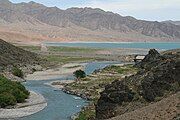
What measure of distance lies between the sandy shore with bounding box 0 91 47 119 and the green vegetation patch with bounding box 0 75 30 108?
1150 millimetres

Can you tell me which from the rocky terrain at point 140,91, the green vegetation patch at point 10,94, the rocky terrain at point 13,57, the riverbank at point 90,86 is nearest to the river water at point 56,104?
the riverbank at point 90,86

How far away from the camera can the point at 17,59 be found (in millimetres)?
142500

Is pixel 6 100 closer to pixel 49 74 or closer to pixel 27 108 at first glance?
pixel 27 108

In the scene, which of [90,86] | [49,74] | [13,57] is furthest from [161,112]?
[13,57]

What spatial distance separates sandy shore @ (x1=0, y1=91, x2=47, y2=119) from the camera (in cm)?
5989

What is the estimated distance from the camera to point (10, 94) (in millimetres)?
68625

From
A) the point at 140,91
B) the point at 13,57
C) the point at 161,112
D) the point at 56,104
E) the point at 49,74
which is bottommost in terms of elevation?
the point at 49,74

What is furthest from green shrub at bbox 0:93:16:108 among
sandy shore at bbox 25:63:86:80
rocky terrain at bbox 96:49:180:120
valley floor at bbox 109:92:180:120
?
sandy shore at bbox 25:63:86:80

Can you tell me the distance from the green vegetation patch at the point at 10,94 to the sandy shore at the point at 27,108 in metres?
1.15

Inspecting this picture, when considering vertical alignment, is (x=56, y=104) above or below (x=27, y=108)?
below

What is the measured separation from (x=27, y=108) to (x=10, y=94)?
499 centimetres

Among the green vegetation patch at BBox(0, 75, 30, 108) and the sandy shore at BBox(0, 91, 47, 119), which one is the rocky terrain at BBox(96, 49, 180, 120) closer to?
the sandy shore at BBox(0, 91, 47, 119)

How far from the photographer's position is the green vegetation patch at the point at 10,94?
220 feet

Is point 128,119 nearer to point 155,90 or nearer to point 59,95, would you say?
point 155,90
